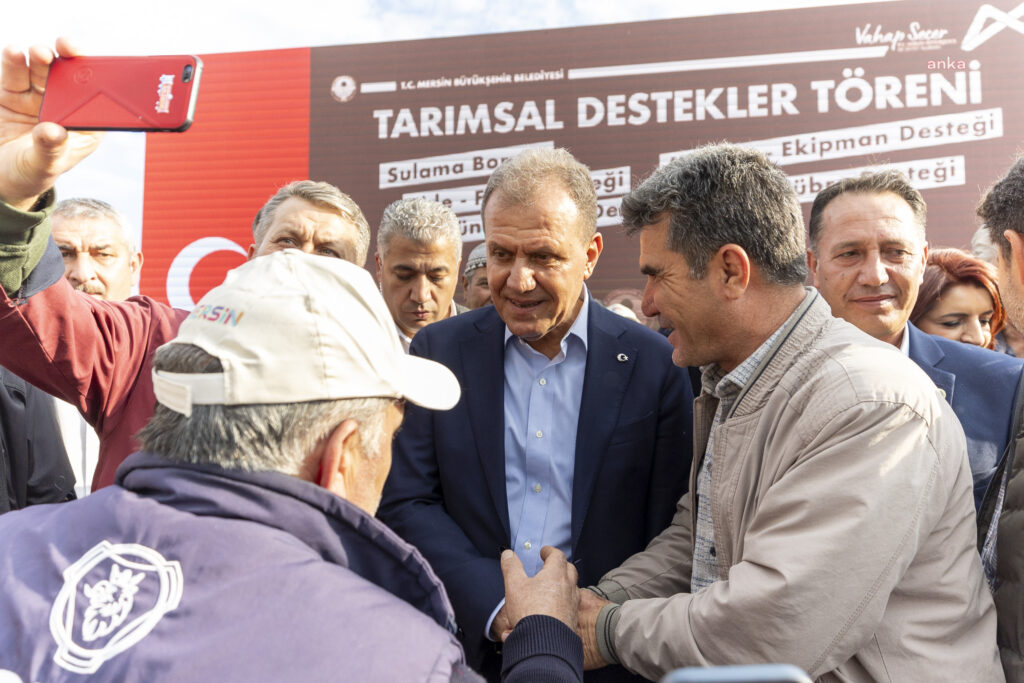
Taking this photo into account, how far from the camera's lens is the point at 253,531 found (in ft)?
3.80

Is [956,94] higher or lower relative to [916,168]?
higher

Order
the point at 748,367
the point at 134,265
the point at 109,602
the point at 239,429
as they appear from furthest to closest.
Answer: the point at 134,265 < the point at 748,367 < the point at 239,429 < the point at 109,602

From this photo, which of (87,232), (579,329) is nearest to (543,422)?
(579,329)

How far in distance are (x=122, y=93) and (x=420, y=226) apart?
2.15m

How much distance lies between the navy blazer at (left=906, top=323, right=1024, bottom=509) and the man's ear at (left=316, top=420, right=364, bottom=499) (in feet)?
7.04

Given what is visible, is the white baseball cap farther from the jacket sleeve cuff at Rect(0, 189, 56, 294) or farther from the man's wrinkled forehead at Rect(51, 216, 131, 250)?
the man's wrinkled forehead at Rect(51, 216, 131, 250)

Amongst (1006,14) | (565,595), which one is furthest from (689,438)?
(1006,14)

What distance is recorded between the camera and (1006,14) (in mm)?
6922

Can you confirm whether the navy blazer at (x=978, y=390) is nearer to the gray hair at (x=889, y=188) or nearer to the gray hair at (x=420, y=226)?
the gray hair at (x=889, y=188)

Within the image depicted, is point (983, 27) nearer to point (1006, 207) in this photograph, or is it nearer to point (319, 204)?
point (1006, 207)

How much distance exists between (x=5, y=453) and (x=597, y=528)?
8.25ft

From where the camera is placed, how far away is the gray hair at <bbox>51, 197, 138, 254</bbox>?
3777 millimetres

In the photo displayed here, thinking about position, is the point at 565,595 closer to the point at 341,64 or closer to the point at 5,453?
the point at 5,453

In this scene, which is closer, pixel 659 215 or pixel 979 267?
pixel 659 215
